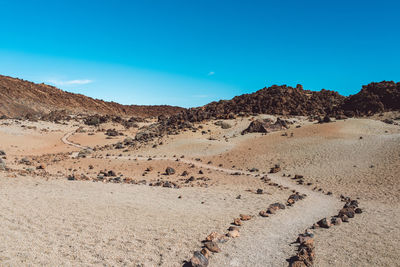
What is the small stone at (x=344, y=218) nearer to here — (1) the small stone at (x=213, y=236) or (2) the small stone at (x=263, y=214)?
(2) the small stone at (x=263, y=214)

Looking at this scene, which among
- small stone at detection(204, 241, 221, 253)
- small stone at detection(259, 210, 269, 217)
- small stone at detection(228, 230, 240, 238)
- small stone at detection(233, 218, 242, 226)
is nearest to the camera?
small stone at detection(204, 241, 221, 253)

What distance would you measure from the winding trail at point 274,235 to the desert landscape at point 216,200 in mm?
43

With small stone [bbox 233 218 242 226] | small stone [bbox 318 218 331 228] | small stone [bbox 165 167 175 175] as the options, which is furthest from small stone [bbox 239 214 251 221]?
small stone [bbox 165 167 175 175]

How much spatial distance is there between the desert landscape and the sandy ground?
4cm

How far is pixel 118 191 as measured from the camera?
12.6 meters

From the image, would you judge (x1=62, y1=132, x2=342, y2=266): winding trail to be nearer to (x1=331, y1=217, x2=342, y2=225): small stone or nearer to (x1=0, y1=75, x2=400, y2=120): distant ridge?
(x1=331, y1=217, x2=342, y2=225): small stone

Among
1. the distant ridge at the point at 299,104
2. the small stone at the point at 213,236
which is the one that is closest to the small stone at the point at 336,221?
the small stone at the point at 213,236

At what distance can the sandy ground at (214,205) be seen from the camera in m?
6.67

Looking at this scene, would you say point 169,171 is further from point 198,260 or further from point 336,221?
point 198,260

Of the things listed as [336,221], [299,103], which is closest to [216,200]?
[336,221]

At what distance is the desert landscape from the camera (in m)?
6.72

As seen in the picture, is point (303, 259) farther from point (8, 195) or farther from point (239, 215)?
point (8, 195)

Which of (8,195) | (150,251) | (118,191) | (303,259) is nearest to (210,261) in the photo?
(150,251)

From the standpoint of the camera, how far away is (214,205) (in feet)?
36.6
